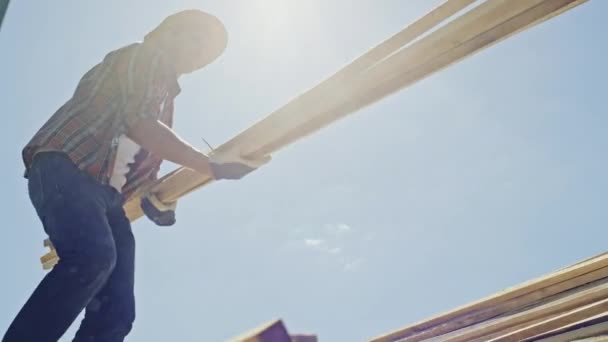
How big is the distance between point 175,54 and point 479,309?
6.91 feet

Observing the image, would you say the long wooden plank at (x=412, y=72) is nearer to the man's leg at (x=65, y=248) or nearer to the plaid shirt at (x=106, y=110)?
the plaid shirt at (x=106, y=110)

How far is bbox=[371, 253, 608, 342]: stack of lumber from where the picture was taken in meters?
2.57

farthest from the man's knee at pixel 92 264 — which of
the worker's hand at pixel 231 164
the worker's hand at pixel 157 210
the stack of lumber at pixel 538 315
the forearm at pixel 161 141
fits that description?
Result: the stack of lumber at pixel 538 315

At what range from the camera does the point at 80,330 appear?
8.44 ft

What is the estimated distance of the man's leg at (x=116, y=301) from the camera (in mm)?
2576

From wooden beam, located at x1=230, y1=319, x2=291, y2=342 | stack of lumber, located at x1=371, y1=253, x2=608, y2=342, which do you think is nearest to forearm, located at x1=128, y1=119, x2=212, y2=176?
wooden beam, located at x1=230, y1=319, x2=291, y2=342

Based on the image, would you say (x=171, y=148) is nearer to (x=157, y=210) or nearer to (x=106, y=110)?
(x=106, y=110)

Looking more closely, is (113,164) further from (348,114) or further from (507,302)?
(507,302)

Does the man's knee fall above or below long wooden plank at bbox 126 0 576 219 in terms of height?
below

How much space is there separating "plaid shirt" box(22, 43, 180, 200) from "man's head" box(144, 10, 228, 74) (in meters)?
0.13

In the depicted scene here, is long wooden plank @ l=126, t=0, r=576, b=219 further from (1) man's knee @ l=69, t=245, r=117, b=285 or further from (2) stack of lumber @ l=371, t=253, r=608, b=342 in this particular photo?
→ (2) stack of lumber @ l=371, t=253, r=608, b=342

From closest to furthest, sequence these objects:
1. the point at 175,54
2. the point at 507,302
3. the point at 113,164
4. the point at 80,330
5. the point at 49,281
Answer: the point at 49,281 → the point at 80,330 → the point at 113,164 → the point at 175,54 → the point at 507,302

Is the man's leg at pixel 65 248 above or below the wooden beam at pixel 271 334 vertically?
above

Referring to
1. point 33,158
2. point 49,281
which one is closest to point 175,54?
point 33,158
